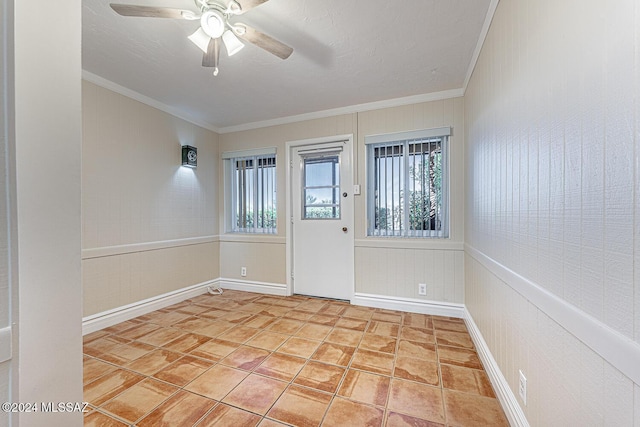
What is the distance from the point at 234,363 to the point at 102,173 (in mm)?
2157

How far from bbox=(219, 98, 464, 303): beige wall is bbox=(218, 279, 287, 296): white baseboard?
7 centimetres

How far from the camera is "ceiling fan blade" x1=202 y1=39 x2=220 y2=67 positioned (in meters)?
1.63

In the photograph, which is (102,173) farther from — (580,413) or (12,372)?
(580,413)

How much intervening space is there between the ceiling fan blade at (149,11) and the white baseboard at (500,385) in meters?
2.67

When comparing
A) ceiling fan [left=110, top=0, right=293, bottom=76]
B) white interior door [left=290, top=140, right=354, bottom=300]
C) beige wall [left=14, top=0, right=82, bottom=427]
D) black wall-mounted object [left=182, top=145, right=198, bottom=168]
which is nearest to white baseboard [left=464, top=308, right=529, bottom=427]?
white interior door [left=290, top=140, right=354, bottom=300]

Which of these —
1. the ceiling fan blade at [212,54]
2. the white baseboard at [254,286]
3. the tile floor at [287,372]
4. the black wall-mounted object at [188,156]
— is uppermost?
the ceiling fan blade at [212,54]

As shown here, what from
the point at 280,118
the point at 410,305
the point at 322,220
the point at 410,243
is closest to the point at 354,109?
the point at 280,118

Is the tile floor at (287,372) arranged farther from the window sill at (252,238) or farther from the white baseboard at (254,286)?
the window sill at (252,238)

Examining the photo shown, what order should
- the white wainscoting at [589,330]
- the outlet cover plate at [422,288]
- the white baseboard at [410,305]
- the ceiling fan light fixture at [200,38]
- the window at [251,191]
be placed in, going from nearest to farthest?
the white wainscoting at [589,330]
the ceiling fan light fixture at [200,38]
the white baseboard at [410,305]
the outlet cover plate at [422,288]
the window at [251,191]

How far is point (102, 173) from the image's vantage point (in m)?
2.44

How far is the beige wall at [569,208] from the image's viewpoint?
0.62 metres

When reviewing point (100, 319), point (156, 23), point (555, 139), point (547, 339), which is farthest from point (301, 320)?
point (156, 23)

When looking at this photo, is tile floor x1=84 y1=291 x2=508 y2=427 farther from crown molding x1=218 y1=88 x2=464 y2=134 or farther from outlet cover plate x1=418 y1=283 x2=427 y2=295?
crown molding x1=218 y1=88 x2=464 y2=134

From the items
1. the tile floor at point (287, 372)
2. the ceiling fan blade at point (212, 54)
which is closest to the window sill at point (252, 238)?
the tile floor at point (287, 372)
